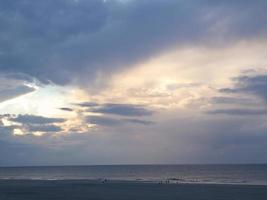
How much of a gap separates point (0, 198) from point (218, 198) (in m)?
23.6

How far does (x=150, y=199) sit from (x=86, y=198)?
6.86m

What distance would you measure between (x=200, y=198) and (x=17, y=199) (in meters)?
19.7

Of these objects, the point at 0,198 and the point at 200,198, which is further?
the point at 200,198

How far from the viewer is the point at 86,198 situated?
4309 centimetres

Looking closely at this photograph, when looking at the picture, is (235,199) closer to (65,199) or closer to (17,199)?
(65,199)

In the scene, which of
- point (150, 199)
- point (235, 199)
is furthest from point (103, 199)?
point (235, 199)

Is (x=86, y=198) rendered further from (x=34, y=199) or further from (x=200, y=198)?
(x=200, y=198)

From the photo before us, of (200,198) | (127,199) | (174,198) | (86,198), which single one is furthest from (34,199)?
(200,198)

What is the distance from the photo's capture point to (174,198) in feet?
145

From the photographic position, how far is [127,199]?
1671 inches

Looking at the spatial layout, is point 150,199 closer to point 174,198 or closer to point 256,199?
point 174,198

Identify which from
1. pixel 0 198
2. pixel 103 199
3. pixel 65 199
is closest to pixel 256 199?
pixel 103 199

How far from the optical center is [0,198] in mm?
41906

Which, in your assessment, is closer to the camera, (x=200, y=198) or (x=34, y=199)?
(x=34, y=199)
